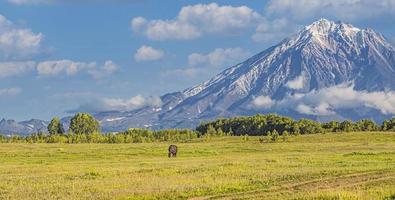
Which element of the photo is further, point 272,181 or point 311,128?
point 311,128

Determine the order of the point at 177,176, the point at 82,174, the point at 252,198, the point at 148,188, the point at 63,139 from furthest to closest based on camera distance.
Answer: the point at 63,139
the point at 82,174
the point at 177,176
the point at 148,188
the point at 252,198

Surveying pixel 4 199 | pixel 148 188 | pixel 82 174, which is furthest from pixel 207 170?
pixel 4 199

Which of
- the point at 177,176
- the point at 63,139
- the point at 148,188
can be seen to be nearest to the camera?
the point at 148,188

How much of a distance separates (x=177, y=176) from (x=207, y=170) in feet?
19.6

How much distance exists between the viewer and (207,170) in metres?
53.7

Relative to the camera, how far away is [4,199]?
35375 mm

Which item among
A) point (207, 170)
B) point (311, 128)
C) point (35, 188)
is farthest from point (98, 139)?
point (35, 188)

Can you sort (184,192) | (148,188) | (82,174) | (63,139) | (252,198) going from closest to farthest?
(252,198) < (184,192) < (148,188) < (82,174) < (63,139)

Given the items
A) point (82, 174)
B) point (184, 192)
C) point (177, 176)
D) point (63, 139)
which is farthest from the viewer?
point (63, 139)

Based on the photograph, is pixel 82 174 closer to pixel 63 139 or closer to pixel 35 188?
pixel 35 188

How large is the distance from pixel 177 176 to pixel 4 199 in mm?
15368

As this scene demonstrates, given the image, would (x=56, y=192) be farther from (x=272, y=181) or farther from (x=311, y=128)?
(x=311, y=128)

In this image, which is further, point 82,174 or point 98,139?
point 98,139

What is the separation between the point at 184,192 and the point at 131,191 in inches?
127
